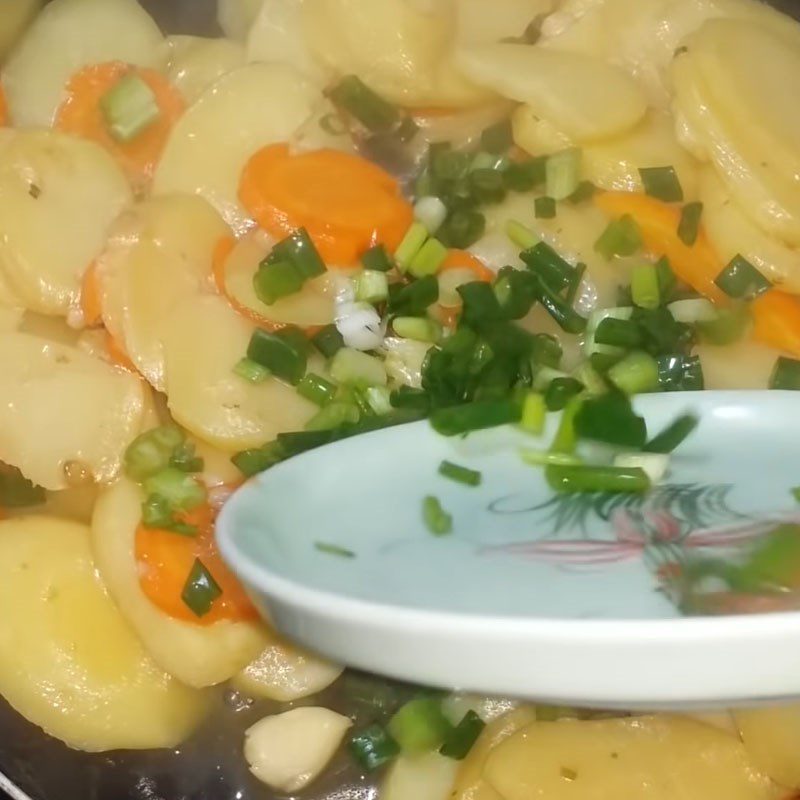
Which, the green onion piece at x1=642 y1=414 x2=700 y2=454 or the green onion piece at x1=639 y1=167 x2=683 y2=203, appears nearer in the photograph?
the green onion piece at x1=642 y1=414 x2=700 y2=454

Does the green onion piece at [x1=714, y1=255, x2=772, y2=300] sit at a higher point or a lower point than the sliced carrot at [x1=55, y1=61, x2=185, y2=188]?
lower

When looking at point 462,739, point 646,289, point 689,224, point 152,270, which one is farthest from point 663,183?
point 462,739

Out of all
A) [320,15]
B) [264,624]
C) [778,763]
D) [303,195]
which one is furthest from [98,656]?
[320,15]

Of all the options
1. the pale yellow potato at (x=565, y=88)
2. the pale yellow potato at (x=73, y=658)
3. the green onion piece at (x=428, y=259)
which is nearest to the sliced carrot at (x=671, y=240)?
the pale yellow potato at (x=565, y=88)

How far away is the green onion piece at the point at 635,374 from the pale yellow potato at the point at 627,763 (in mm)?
485

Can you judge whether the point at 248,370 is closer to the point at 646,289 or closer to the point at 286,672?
the point at 286,672

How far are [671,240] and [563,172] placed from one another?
210mm

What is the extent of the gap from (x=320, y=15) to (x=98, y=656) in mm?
1147

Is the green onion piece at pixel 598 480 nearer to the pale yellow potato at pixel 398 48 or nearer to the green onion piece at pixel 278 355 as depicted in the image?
the green onion piece at pixel 278 355

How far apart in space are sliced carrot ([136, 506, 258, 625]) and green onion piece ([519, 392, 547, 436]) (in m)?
0.48

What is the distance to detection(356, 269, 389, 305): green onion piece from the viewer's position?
1540mm

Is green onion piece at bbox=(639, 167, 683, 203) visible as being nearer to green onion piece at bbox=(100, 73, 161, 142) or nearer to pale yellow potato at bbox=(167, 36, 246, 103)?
pale yellow potato at bbox=(167, 36, 246, 103)

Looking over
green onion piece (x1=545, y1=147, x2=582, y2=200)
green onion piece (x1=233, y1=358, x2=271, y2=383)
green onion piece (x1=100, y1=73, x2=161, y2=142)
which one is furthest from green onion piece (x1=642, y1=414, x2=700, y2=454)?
green onion piece (x1=100, y1=73, x2=161, y2=142)

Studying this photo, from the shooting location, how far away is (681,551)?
46.3 inches
